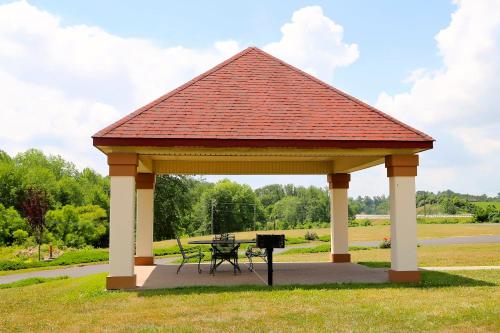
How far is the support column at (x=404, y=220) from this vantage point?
11.6 meters

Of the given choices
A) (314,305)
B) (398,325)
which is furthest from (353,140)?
(398,325)

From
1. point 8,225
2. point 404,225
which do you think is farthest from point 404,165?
point 8,225

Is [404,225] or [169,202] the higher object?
[169,202]

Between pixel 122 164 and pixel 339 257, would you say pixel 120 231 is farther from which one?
pixel 339 257

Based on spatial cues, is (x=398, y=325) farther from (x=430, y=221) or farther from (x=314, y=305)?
(x=430, y=221)

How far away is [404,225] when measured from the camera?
11617 mm

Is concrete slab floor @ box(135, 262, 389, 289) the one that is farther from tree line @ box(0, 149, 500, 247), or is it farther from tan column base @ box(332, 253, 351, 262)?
tree line @ box(0, 149, 500, 247)

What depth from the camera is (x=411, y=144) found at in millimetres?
11336

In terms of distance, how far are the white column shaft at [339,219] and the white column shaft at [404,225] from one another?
5.20 metres

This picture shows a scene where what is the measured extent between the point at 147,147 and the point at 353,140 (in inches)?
177

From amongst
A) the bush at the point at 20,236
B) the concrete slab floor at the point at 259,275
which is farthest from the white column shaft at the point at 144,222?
the bush at the point at 20,236

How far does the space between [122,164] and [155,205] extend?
30895 mm

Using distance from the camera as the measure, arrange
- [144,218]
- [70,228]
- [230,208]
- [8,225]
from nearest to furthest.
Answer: [144,218] → [70,228] → [8,225] → [230,208]

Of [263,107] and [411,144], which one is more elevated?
[263,107]
